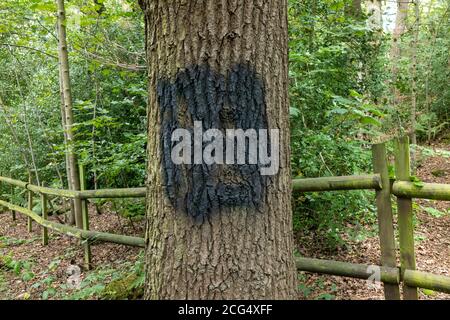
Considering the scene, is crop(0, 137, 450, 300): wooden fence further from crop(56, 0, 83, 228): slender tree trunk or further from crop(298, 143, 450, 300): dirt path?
crop(56, 0, 83, 228): slender tree trunk

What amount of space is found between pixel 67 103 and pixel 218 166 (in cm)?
449

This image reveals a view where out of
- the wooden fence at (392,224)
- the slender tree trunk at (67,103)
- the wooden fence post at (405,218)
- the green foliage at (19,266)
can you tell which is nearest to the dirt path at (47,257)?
the green foliage at (19,266)

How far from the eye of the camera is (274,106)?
1860 mm

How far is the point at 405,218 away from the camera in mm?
2578

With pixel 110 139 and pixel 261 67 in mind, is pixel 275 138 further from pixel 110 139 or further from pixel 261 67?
pixel 110 139

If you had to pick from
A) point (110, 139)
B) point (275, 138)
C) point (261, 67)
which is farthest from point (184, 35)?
point (110, 139)

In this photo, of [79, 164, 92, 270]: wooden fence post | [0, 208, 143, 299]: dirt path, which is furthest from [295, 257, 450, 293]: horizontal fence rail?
[79, 164, 92, 270]: wooden fence post

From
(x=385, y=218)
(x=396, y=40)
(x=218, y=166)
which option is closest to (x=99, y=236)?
(x=218, y=166)

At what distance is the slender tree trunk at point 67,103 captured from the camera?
5.18 metres

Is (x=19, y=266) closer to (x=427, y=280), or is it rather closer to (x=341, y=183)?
(x=341, y=183)

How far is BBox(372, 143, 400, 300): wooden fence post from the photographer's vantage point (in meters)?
2.63

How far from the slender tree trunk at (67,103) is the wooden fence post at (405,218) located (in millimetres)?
4287
